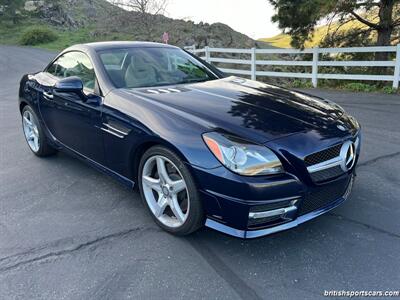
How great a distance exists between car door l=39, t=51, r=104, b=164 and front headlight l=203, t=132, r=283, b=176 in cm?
143

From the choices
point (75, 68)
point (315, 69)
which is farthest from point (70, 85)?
point (315, 69)

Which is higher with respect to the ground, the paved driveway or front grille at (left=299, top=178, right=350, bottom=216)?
front grille at (left=299, top=178, right=350, bottom=216)

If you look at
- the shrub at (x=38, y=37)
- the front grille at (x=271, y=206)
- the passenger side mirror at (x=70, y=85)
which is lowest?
the front grille at (x=271, y=206)

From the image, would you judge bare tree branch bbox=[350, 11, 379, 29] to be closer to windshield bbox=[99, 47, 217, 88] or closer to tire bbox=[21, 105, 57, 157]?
windshield bbox=[99, 47, 217, 88]

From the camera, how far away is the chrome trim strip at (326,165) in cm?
269

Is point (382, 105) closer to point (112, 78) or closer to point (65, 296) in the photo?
point (112, 78)

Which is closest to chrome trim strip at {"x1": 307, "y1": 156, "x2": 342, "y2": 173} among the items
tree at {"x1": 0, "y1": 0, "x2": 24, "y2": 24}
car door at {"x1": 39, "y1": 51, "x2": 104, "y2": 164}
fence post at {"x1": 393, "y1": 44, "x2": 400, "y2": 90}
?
car door at {"x1": 39, "y1": 51, "x2": 104, "y2": 164}

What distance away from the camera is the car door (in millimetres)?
3637

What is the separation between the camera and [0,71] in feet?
56.1

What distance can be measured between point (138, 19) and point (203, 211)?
2606 centimetres

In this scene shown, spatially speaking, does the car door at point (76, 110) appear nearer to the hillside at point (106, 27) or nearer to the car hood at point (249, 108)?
the car hood at point (249, 108)

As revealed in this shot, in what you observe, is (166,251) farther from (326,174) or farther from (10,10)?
(10,10)

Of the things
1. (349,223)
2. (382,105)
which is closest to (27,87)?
(349,223)

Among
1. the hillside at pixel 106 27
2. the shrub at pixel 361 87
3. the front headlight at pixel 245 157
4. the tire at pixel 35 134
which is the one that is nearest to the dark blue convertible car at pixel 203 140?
the front headlight at pixel 245 157
